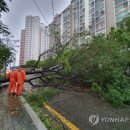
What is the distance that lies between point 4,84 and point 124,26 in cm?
984

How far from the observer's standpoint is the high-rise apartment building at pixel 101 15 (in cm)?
3844

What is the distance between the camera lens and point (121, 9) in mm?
33219

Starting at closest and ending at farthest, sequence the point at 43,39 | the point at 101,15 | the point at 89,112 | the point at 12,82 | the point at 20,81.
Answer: the point at 89,112 → the point at 20,81 → the point at 12,82 → the point at 43,39 → the point at 101,15

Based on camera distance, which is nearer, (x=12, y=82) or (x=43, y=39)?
(x=12, y=82)

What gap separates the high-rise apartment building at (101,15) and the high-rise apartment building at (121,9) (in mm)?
2457

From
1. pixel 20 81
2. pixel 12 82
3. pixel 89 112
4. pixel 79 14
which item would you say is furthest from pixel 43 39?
pixel 79 14

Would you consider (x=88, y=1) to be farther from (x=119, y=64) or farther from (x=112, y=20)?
(x=119, y=64)

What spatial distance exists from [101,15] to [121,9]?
8.47m

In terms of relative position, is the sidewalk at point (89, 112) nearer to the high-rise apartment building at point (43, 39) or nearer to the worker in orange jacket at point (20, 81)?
the worker in orange jacket at point (20, 81)

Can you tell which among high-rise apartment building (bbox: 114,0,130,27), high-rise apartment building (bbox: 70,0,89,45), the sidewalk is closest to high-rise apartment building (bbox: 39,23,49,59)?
the sidewalk

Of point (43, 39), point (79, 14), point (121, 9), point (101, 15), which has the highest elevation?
point (79, 14)

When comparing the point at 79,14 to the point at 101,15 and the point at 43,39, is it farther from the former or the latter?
the point at 43,39

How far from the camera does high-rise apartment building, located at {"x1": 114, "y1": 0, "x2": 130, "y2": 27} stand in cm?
3119

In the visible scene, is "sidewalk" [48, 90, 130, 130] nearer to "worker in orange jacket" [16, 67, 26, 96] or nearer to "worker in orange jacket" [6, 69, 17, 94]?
"worker in orange jacket" [16, 67, 26, 96]
